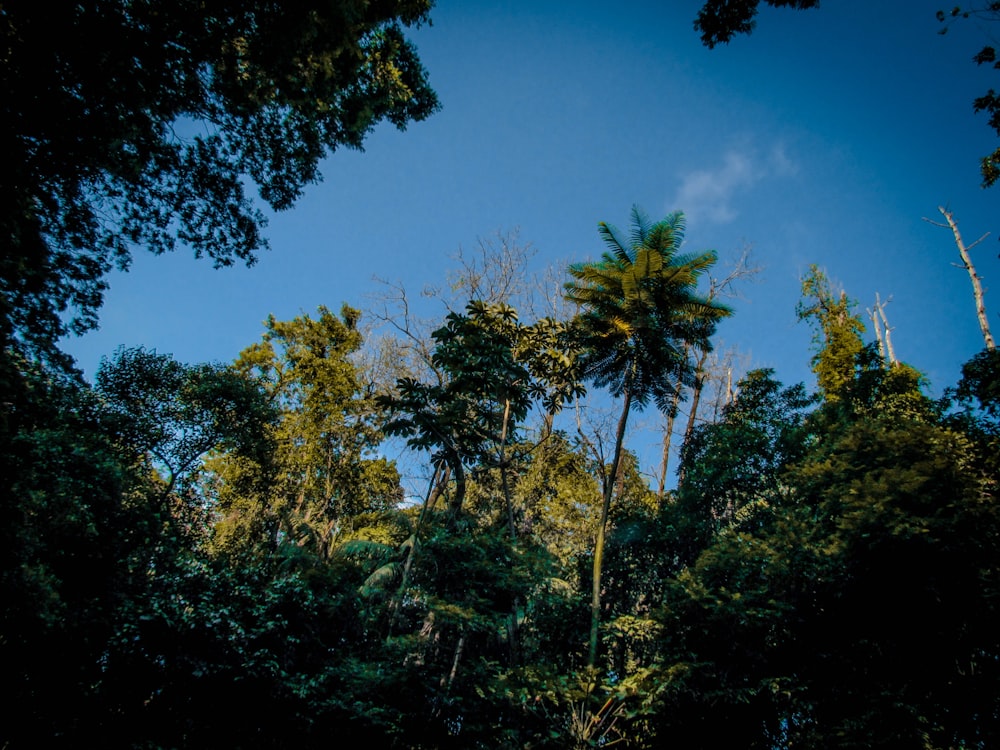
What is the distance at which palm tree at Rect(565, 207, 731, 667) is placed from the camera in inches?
448

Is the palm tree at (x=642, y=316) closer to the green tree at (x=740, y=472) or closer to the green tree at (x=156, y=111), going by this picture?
the green tree at (x=740, y=472)

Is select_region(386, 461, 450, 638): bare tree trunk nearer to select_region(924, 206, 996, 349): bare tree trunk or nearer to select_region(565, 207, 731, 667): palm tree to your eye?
select_region(565, 207, 731, 667): palm tree

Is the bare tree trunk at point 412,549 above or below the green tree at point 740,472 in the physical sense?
below

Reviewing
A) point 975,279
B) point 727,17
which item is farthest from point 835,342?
point 727,17

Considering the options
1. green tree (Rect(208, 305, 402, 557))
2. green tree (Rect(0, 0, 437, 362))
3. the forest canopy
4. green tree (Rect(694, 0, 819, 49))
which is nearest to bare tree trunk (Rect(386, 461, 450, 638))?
the forest canopy

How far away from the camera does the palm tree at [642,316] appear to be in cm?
1138

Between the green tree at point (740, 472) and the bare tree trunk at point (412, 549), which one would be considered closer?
the bare tree trunk at point (412, 549)

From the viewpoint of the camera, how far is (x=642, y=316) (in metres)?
11.5

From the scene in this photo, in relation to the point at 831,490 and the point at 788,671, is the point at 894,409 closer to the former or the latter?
the point at 831,490

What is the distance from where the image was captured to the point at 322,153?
7852mm

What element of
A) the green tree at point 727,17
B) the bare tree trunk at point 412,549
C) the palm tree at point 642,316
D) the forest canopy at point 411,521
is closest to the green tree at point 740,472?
the forest canopy at point 411,521

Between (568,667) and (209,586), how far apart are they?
906 centimetres

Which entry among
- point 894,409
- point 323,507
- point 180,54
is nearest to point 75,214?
point 180,54

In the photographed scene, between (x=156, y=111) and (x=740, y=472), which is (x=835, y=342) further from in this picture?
(x=156, y=111)
